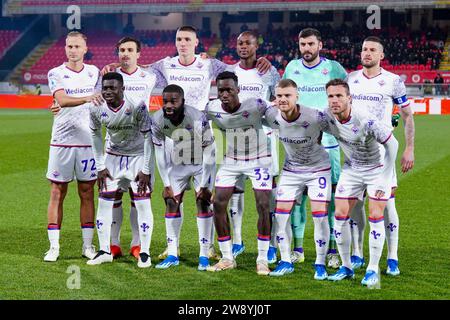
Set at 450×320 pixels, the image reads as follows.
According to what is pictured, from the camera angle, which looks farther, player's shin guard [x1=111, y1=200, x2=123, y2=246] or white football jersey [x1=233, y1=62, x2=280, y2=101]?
player's shin guard [x1=111, y1=200, x2=123, y2=246]

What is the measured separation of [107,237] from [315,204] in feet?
7.21

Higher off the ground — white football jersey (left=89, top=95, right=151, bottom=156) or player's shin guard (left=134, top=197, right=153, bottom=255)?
white football jersey (left=89, top=95, right=151, bottom=156)

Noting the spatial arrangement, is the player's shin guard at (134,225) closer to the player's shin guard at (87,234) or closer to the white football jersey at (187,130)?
the player's shin guard at (87,234)

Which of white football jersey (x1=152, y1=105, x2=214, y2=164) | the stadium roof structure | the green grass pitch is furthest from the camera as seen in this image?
the stadium roof structure

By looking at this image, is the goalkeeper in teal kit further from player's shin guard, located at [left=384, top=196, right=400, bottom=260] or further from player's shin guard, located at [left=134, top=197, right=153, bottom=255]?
player's shin guard, located at [left=134, top=197, right=153, bottom=255]

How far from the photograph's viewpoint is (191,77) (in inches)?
342

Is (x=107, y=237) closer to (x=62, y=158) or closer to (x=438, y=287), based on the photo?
(x=62, y=158)

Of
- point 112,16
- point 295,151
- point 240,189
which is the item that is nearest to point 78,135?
point 240,189

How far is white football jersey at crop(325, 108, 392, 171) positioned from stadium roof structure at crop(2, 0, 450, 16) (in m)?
37.0

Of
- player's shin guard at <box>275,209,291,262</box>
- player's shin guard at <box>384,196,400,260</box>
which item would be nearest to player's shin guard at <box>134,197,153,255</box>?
player's shin guard at <box>275,209,291,262</box>

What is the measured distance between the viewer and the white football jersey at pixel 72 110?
28.7 feet

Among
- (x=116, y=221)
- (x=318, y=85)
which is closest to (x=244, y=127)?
(x=318, y=85)

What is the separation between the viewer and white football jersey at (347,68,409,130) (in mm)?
7945

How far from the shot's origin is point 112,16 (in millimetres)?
52188
